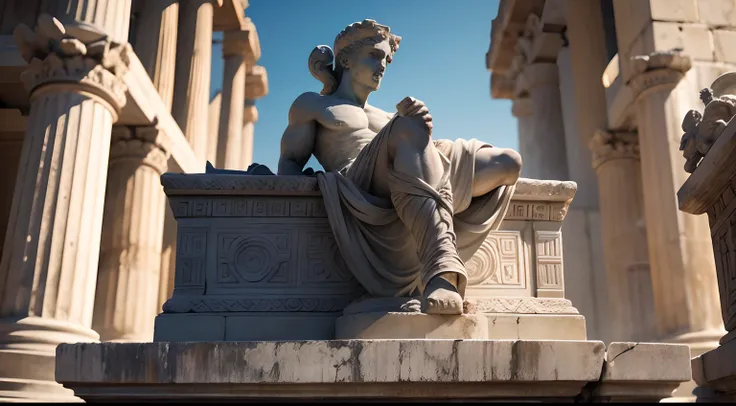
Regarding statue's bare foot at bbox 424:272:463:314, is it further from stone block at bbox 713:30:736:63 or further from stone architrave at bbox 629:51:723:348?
stone block at bbox 713:30:736:63

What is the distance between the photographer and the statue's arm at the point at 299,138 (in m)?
5.83

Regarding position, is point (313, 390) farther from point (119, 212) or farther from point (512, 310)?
point (119, 212)

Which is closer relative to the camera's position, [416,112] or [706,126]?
[416,112]

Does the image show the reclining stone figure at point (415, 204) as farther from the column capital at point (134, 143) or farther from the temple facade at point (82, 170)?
the column capital at point (134, 143)

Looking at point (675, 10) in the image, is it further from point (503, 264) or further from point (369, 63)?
point (503, 264)

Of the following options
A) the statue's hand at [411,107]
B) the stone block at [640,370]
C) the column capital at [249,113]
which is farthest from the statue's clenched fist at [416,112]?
the column capital at [249,113]

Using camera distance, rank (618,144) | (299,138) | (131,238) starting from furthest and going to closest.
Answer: (618,144), (131,238), (299,138)

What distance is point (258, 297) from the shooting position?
5125 millimetres

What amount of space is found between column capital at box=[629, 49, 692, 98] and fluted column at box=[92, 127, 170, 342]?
8.08 metres

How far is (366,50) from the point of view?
5914mm

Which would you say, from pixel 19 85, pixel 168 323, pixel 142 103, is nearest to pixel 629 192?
pixel 142 103

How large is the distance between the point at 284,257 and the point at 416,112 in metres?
1.38

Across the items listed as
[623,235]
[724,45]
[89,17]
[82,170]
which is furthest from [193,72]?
[724,45]

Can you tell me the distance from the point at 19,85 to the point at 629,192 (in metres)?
11.7
